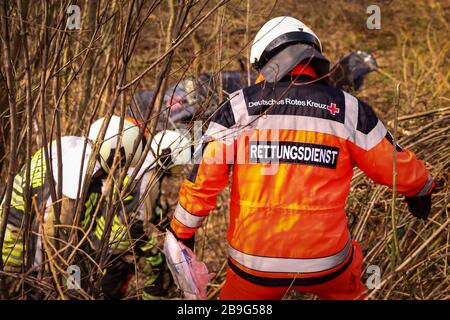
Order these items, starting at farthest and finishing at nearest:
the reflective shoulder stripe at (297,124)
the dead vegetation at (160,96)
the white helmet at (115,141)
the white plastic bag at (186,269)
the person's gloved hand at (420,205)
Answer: the white helmet at (115,141) < the person's gloved hand at (420,205) < the white plastic bag at (186,269) < the reflective shoulder stripe at (297,124) < the dead vegetation at (160,96)

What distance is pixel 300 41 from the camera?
2.88 meters

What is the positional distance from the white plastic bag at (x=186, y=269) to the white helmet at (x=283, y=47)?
2.99ft

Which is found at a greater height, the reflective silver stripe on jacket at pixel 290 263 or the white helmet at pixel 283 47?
the white helmet at pixel 283 47

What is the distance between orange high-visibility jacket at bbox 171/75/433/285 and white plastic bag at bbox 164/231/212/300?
0.75 ft

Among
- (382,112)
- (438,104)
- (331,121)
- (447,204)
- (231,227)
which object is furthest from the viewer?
(382,112)

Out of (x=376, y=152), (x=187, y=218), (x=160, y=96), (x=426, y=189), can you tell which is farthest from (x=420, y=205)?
(x=160, y=96)

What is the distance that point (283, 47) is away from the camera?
2889 millimetres

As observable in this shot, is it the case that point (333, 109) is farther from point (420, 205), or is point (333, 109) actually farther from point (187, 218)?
point (187, 218)

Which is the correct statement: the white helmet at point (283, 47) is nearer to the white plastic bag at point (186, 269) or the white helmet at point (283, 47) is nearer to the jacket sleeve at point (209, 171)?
the jacket sleeve at point (209, 171)

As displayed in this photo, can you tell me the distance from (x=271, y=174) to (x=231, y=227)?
0.38m

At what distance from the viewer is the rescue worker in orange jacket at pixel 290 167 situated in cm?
274

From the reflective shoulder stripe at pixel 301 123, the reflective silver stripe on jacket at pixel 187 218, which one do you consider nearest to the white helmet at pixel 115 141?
the reflective silver stripe on jacket at pixel 187 218

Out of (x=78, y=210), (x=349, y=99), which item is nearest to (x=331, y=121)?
(x=349, y=99)

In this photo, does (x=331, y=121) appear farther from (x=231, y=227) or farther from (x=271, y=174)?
(x=231, y=227)
